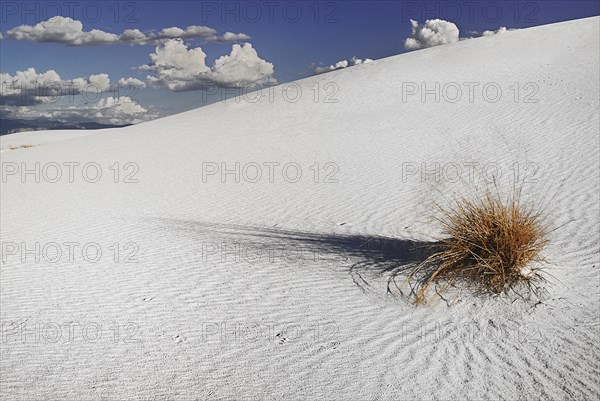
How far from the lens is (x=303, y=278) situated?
5.80m

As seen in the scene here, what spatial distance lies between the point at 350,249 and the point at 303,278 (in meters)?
1.00

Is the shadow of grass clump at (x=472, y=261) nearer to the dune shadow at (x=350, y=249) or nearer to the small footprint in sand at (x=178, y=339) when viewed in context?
the dune shadow at (x=350, y=249)

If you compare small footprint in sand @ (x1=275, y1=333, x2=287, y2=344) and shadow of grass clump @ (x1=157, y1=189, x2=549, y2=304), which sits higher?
shadow of grass clump @ (x1=157, y1=189, x2=549, y2=304)

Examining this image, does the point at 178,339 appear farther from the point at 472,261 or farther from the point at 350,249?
the point at 472,261

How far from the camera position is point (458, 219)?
5359 millimetres

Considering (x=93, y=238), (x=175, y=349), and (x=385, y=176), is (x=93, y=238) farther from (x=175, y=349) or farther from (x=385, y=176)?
(x=385, y=176)

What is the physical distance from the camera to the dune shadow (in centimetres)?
557

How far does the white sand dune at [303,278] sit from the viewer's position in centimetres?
397

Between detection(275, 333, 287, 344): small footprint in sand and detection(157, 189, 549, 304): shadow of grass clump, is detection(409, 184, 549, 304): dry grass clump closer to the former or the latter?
detection(157, 189, 549, 304): shadow of grass clump

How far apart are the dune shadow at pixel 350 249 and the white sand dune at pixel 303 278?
0.04 meters

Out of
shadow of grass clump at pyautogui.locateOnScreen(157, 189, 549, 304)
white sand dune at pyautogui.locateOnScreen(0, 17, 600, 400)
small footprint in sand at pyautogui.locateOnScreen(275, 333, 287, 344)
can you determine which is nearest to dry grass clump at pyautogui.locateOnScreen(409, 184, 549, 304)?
shadow of grass clump at pyautogui.locateOnScreen(157, 189, 549, 304)

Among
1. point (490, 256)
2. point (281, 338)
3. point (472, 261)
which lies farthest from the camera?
point (472, 261)

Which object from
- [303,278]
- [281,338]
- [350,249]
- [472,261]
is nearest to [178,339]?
[281,338]

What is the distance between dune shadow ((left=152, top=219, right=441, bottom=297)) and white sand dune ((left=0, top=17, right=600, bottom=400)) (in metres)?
0.04
